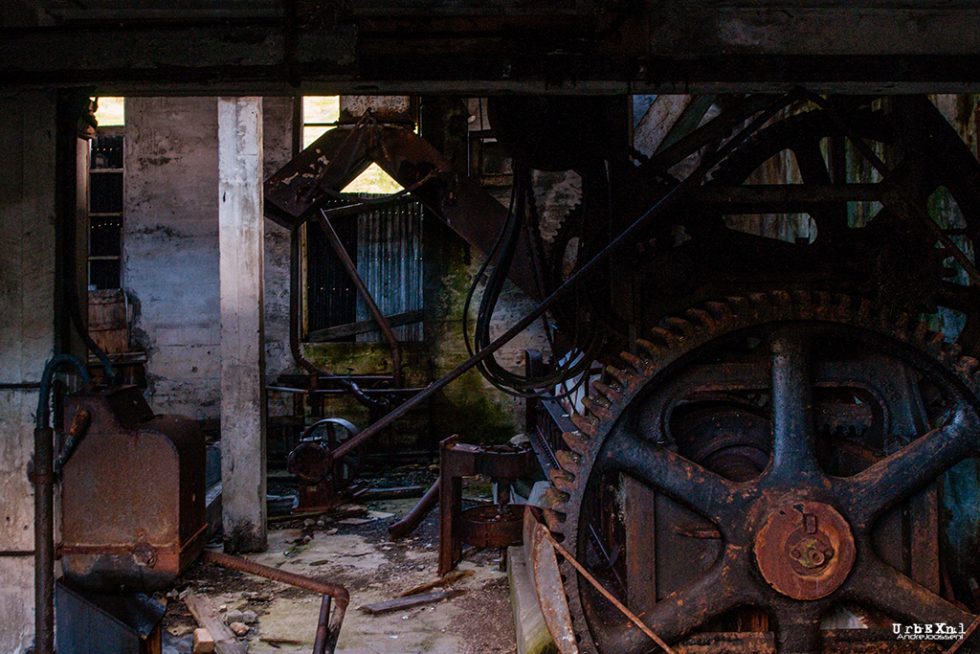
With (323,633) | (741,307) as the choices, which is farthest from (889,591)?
(323,633)

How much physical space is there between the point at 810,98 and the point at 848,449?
1.34 meters

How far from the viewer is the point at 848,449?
3096 mm

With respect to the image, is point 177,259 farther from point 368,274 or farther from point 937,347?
point 937,347

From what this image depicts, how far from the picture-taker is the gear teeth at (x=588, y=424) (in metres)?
2.82

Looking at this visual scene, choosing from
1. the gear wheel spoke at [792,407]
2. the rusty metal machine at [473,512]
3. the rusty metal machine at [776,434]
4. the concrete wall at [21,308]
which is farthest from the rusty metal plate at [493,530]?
the concrete wall at [21,308]

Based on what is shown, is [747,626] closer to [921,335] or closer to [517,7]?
[921,335]

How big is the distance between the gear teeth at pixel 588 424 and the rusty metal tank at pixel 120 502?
1312mm

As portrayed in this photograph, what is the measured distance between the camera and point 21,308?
2.83m

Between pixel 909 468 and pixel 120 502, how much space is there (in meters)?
2.63

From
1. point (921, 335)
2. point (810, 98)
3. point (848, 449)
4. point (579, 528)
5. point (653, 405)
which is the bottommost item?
point (579, 528)

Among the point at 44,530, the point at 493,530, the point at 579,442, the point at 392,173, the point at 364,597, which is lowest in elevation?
the point at 364,597

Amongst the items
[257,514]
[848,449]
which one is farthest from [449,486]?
[848,449]

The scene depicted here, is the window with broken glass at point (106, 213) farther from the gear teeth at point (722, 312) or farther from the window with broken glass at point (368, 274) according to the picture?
the gear teeth at point (722, 312)

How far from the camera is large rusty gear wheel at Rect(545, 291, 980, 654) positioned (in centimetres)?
282
